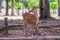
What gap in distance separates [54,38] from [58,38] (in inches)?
4.0

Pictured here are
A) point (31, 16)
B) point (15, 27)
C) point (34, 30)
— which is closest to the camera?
point (31, 16)

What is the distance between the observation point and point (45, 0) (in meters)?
17.0

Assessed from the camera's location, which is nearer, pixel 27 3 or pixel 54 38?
pixel 54 38

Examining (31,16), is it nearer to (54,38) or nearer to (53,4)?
(54,38)

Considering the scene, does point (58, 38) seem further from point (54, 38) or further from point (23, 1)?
point (23, 1)

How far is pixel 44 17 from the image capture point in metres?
16.9

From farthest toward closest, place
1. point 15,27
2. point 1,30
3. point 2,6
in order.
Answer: point 2,6, point 15,27, point 1,30

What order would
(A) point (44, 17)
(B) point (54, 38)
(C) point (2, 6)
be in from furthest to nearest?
(C) point (2, 6), (A) point (44, 17), (B) point (54, 38)

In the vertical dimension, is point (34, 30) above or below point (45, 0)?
below

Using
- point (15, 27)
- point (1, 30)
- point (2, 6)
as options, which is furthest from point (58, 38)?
point (2, 6)

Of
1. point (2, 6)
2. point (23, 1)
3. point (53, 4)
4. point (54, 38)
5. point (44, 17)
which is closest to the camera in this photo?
point (54, 38)

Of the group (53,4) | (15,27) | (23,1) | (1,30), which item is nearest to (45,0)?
(15,27)

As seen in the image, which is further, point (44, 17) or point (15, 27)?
point (44, 17)

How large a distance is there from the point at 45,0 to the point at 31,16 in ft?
29.1
